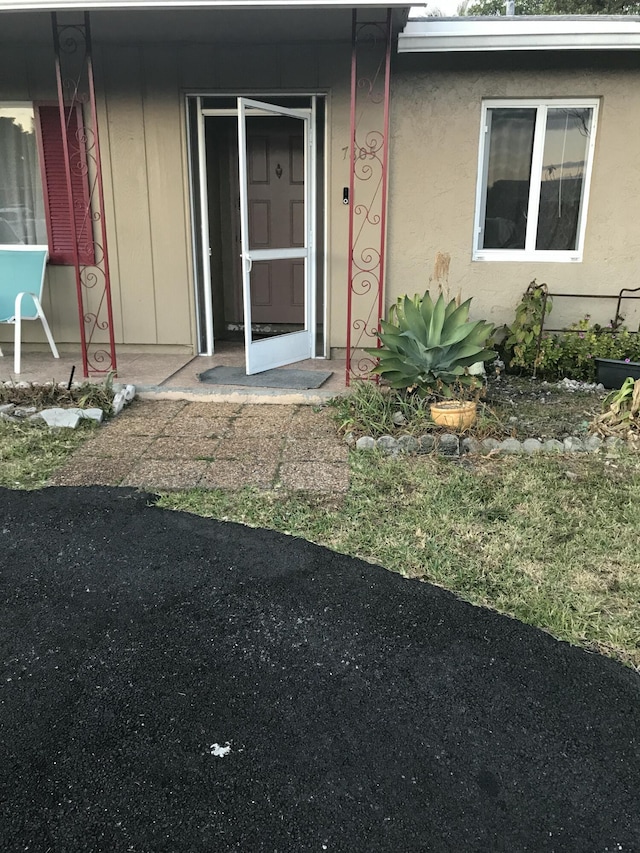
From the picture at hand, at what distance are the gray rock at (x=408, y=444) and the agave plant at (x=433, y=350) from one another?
49cm

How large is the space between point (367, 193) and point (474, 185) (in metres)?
0.92

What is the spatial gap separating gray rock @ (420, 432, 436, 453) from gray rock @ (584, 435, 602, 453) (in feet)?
3.19

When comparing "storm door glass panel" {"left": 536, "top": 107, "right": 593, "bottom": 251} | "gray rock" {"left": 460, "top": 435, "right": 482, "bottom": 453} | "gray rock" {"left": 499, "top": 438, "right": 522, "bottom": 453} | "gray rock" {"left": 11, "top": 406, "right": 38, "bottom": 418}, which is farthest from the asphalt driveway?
"storm door glass panel" {"left": 536, "top": 107, "right": 593, "bottom": 251}

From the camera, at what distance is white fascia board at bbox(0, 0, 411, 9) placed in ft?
13.7

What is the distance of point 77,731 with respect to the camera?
1.98 m

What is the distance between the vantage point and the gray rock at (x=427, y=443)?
13.6 feet

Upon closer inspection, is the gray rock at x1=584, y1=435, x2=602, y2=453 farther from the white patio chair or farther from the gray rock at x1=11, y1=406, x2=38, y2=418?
the white patio chair

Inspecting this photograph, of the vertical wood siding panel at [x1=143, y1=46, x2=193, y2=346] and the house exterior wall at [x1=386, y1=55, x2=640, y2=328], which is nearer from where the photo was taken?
the house exterior wall at [x1=386, y1=55, x2=640, y2=328]

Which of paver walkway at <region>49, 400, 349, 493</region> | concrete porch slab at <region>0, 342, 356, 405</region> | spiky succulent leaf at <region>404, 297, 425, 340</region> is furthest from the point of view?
concrete porch slab at <region>0, 342, 356, 405</region>

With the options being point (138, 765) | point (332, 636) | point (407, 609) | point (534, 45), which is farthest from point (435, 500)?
point (534, 45)

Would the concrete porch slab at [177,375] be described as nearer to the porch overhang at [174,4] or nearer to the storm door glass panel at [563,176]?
the storm door glass panel at [563,176]

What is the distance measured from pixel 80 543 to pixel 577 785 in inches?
89.1

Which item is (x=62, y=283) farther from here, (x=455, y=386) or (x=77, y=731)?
(x=77, y=731)

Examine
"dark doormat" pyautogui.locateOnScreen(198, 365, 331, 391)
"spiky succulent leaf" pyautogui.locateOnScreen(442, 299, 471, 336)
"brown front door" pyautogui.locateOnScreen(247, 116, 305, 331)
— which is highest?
"brown front door" pyautogui.locateOnScreen(247, 116, 305, 331)
